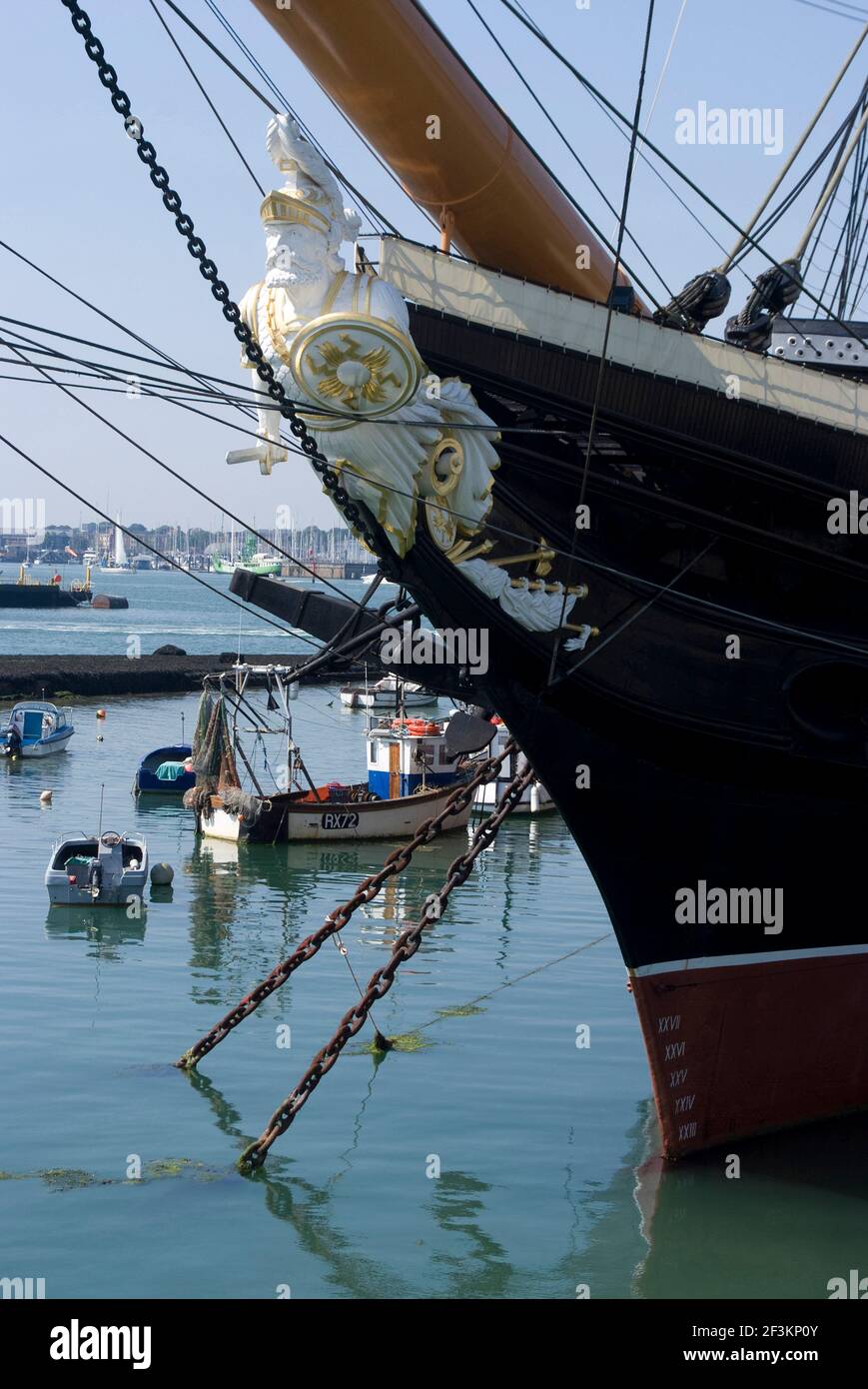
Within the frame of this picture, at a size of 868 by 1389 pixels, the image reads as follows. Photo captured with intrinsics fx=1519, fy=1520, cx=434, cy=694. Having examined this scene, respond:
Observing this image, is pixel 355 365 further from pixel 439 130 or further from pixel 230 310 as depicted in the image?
pixel 439 130

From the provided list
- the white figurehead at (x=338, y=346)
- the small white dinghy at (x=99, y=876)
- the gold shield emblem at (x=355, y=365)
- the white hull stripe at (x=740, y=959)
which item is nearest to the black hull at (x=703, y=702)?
the white hull stripe at (x=740, y=959)

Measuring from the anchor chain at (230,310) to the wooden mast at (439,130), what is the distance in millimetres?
2722

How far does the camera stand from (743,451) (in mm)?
11859

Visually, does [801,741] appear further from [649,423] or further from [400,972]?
[400,972]

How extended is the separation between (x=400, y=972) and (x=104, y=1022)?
4530mm

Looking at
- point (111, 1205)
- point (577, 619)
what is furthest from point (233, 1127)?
point (577, 619)

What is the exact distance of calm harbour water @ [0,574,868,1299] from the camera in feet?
35.8

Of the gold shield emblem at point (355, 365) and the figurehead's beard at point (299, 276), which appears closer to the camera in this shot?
the gold shield emblem at point (355, 365)

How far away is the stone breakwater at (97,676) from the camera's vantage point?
208 feet

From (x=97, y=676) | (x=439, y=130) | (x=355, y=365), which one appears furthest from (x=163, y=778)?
(x=97, y=676)

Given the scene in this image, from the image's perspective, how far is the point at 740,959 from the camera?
40.5 feet

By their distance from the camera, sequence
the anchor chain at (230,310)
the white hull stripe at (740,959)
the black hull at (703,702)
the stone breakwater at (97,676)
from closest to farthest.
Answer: the anchor chain at (230,310) → the black hull at (703,702) → the white hull stripe at (740,959) → the stone breakwater at (97,676)

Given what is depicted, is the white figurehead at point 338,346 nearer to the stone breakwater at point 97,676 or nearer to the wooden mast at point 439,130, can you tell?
the wooden mast at point 439,130

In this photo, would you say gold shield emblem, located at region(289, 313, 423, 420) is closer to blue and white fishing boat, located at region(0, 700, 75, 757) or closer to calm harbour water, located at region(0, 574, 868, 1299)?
calm harbour water, located at region(0, 574, 868, 1299)
